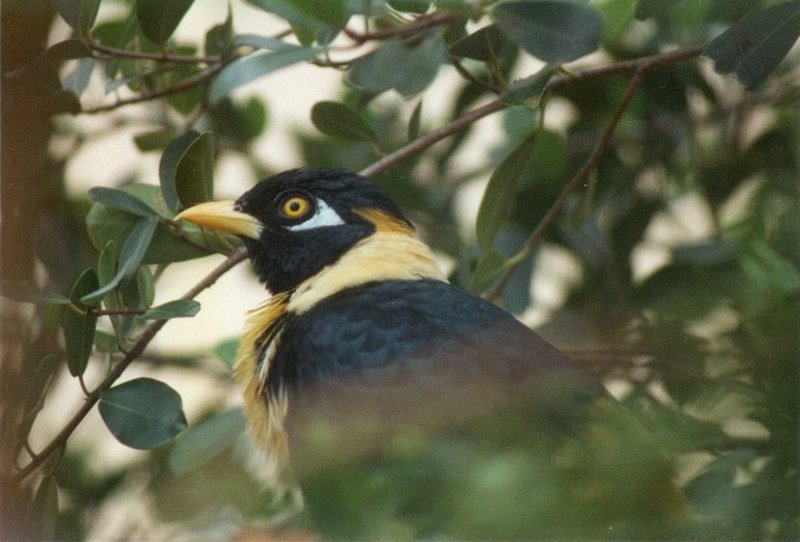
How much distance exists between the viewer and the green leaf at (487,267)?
266 cm

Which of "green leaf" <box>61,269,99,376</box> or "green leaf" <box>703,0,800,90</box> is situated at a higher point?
"green leaf" <box>703,0,800,90</box>

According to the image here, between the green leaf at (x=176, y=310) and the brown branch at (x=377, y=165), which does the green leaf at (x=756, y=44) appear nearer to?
the brown branch at (x=377, y=165)

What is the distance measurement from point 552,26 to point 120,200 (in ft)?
3.10

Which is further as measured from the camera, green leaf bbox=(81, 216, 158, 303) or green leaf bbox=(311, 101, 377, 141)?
green leaf bbox=(311, 101, 377, 141)

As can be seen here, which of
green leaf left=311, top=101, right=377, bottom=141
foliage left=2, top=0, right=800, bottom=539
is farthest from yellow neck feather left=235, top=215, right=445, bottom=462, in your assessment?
green leaf left=311, top=101, right=377, bottom=141

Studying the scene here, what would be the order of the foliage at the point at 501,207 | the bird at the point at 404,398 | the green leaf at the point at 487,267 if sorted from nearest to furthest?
the bird at the point at 404,398 → the foliage at the point at 501,207 → the green leaf at the point at 487,267

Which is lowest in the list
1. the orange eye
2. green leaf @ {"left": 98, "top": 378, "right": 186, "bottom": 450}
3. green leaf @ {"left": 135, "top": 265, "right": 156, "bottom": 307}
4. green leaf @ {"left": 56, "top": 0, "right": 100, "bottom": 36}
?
the orange eye

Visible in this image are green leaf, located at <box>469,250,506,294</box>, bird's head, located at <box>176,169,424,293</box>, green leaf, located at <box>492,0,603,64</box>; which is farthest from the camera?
bird's head, located at <box>176,169,424,293</box>

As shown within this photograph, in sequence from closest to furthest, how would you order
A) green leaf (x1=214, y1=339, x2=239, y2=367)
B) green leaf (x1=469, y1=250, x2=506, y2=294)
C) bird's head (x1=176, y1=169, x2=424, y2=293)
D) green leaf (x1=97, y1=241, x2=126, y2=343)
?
green leaf (x1=97, y1=241, x2=126, y2=343) → green leaf (x1=469, y1=250, x2=506, y2=294) → bird's head (x1=176, y1=169, x2=424, y2=293) → green leaf (x1=214, y1=339, x2=239, y2=367)

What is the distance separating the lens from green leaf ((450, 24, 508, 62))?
2225mm

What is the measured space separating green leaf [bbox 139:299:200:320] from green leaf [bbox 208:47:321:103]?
39cm

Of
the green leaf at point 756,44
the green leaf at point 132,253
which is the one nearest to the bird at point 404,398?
the green leaf at point 132,253

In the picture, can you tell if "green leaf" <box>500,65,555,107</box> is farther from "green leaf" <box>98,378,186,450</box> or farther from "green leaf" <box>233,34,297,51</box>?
"green leaf" <box>98,378,186,450</box>

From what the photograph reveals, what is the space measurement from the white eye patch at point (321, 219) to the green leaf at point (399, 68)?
735mm
